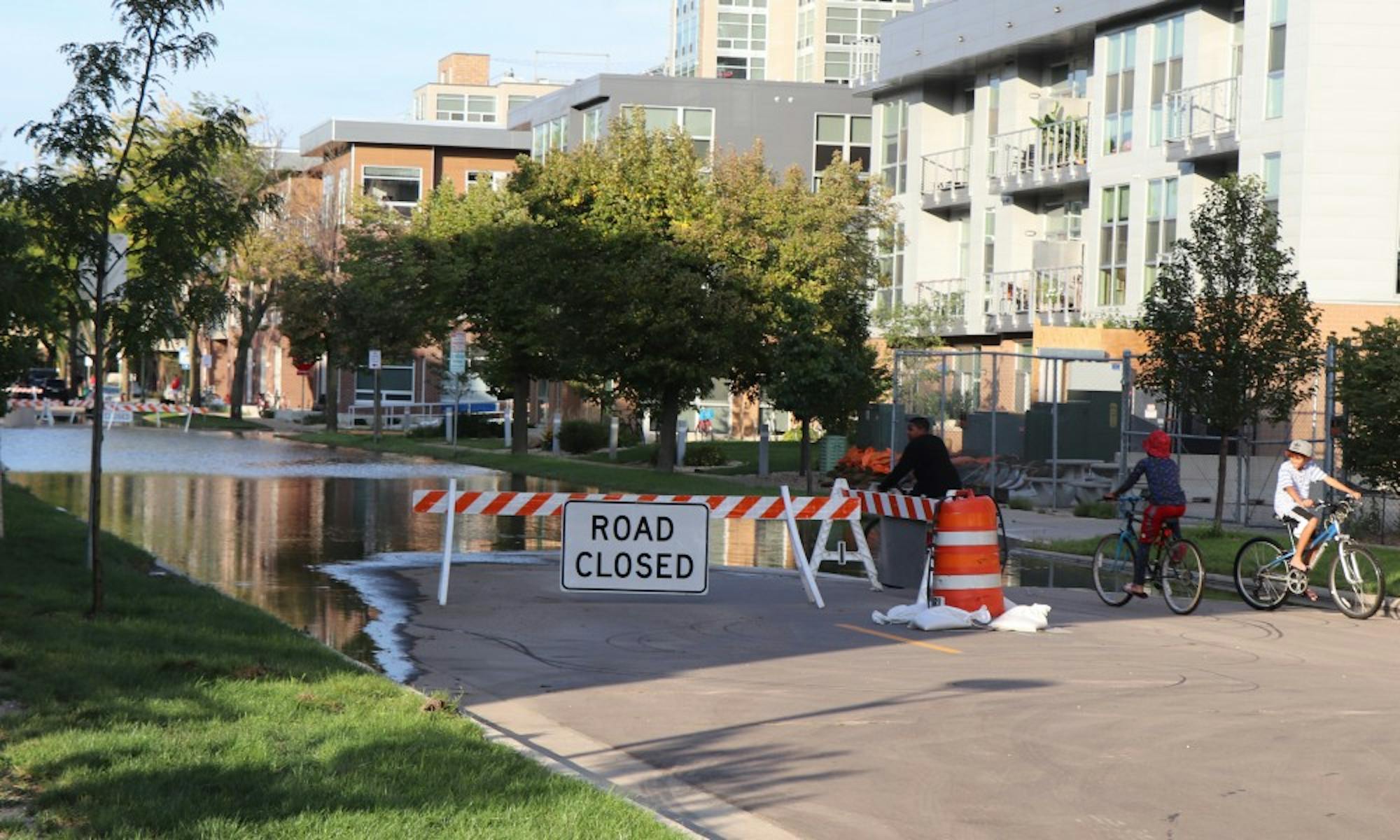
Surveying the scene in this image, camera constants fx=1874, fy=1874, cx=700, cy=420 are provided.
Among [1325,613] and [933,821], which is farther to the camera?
[1325,613]

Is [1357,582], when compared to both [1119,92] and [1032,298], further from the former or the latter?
[1032,298]

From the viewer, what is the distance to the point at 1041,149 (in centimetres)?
4816

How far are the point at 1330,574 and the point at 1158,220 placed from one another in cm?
2666

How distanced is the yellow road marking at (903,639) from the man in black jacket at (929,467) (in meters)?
2.98

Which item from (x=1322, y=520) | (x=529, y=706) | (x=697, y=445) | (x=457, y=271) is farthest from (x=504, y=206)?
(x=529, y=706)

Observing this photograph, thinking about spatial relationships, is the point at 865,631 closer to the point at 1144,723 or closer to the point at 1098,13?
the point at 1144,723

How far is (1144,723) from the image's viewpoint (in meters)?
10.7

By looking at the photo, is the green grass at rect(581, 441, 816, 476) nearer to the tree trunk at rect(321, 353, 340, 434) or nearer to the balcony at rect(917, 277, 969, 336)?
the balcony at rect(917, 277, 969, 336)

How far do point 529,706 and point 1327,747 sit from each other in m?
4.47

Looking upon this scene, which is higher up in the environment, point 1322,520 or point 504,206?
point 504,206

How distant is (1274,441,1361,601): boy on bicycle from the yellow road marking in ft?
15.7

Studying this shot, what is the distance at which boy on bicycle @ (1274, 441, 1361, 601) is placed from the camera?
57.4ft

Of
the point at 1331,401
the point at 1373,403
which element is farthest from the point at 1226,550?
the point at 1331,401

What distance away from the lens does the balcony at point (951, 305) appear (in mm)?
51094
